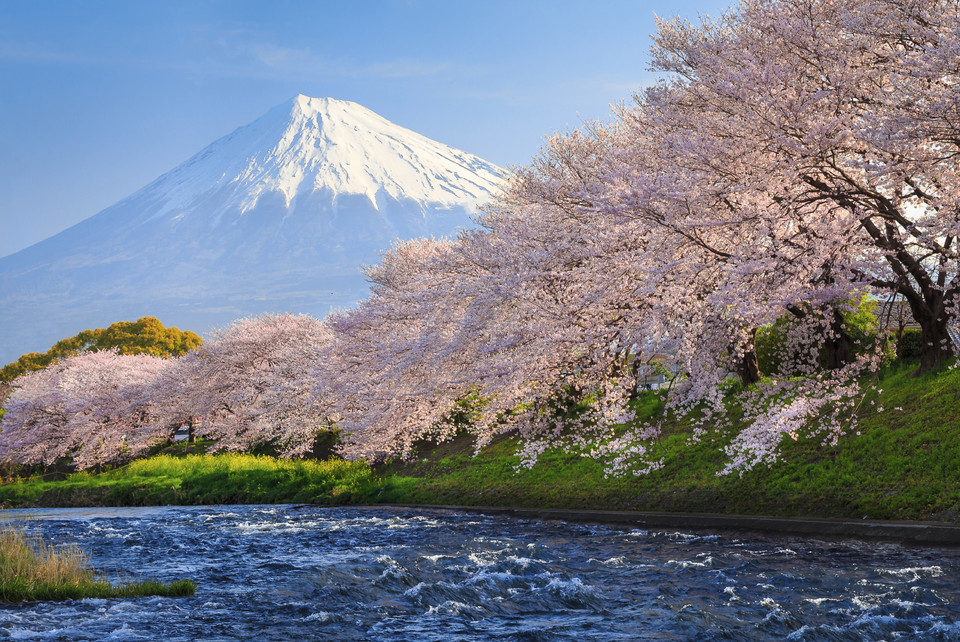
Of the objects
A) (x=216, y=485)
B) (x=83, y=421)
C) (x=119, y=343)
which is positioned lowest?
(x=216, y=485)

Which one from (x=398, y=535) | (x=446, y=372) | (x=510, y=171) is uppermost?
(x=510, y=171)

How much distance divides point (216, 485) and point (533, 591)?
834 inches

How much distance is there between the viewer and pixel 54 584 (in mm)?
9914

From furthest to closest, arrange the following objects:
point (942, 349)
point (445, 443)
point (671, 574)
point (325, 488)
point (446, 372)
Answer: point (445, 443) < point (325, 488) < point (446, 372) < point (942, 349) < point (671, 574)

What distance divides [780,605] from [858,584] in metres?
1.36

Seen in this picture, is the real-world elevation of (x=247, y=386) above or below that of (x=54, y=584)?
above

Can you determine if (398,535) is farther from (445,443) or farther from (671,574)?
(445,443)

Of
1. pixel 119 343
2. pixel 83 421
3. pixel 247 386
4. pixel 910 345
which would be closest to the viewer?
pixel 910 345

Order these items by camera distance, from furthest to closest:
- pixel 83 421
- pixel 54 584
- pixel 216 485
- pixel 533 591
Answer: pixel 83 421
pixel 216 485
pixel 54 584
pixel 533 591

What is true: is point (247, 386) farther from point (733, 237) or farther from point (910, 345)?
point (733, 237)

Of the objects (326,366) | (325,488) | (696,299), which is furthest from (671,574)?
(326,366)

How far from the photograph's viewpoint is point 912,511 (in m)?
11.8

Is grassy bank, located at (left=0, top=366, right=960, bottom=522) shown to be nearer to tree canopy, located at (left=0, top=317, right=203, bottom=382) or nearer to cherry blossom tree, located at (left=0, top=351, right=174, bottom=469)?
cherry blossom tree, located at (left=0, top=351, right=174, bottom=469)

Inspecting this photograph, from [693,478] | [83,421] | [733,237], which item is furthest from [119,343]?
[733,237]
